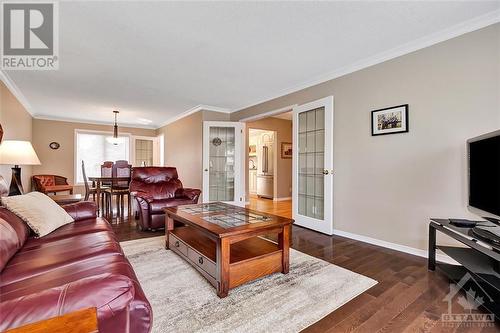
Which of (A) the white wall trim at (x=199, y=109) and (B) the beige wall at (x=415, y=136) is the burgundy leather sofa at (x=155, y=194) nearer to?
(A) the white wall trim at (x=199, y=109)

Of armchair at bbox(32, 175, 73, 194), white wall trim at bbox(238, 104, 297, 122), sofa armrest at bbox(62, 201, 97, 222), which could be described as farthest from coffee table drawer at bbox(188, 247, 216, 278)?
armchair at bbox(32, 175, 73, 194)

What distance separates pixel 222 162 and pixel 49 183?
4.34m

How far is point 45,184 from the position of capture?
225 inches

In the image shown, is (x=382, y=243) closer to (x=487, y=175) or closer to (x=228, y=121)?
(x=487, y=175)

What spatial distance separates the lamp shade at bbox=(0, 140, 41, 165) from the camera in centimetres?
282

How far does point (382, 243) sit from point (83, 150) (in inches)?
343

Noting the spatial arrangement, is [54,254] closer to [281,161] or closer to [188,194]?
[188,194]

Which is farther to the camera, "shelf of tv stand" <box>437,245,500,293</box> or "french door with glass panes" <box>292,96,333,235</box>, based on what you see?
"french door with glass panes" <box>292,96,333,235</box>

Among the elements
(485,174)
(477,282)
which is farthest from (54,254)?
(485,174)

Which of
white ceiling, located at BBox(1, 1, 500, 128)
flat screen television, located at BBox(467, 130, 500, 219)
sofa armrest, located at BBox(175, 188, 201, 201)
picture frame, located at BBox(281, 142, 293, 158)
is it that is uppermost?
white ceiling, located at BBox(1, 1, 500, 128)

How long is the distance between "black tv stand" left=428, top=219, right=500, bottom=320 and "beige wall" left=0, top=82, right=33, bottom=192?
5.34 meters

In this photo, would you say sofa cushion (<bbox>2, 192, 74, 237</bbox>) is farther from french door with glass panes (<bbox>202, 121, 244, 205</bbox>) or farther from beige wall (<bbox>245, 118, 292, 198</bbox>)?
beige wall (<bbox>245, 118, 292, 198</bbox>)

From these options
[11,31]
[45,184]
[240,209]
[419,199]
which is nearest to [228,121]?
[240,209]

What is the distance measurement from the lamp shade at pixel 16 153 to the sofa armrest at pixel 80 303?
118 inches
